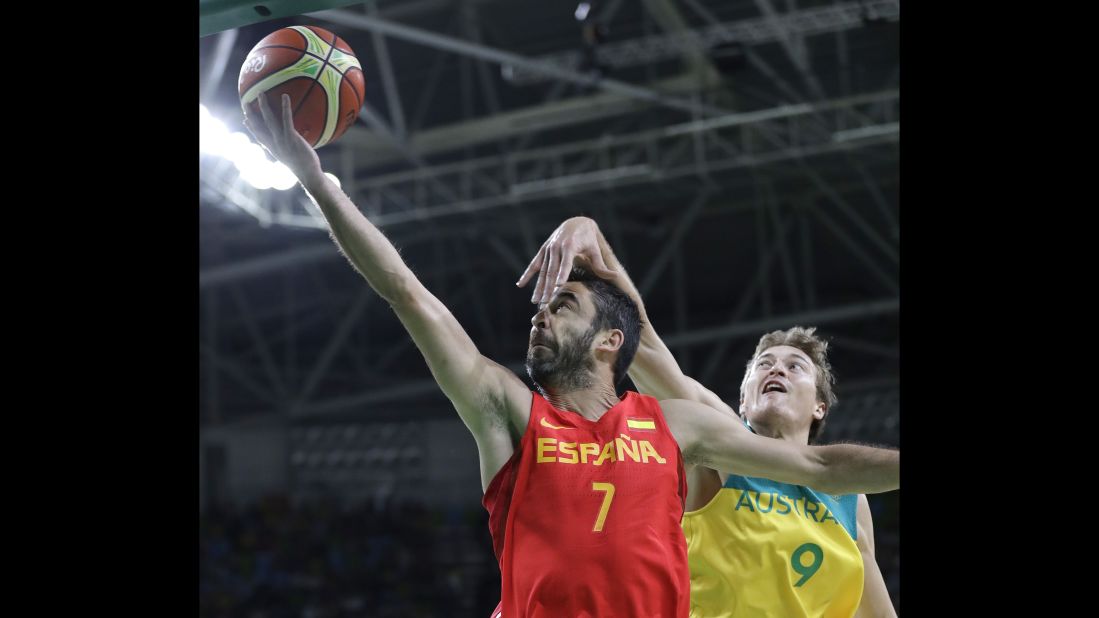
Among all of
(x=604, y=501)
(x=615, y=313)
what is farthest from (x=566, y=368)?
(x=604, y=501)

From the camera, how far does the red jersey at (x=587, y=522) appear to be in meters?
3.05

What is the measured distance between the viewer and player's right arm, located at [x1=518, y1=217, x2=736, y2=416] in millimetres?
3322

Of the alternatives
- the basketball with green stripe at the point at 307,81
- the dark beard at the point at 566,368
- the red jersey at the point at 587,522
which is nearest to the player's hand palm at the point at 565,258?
the dark beard at the point at 566,368

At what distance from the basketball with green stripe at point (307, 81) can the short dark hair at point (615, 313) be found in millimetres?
938

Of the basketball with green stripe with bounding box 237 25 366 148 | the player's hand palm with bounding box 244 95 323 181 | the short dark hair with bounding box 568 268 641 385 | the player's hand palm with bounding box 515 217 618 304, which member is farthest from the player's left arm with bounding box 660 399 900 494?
the basketball with green stripe with bounding box 237 25 366 148

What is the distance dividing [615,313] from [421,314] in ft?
2.35

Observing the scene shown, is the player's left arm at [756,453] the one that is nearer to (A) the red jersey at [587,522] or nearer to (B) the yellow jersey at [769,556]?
(A) the red jersey at [587,522]

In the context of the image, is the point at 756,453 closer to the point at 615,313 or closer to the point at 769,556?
the point at 615,313

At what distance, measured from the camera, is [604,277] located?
11.8 feet

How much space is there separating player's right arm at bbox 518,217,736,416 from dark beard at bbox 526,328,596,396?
7.4 inches
